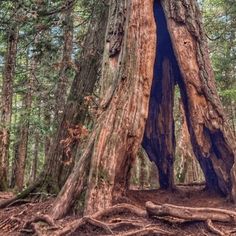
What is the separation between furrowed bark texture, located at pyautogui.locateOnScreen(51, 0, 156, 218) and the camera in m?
5.21

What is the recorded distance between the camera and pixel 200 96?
19.6 feet

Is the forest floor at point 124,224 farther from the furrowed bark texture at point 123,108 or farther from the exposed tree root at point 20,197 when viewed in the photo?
the exposed tree root at point 20,197

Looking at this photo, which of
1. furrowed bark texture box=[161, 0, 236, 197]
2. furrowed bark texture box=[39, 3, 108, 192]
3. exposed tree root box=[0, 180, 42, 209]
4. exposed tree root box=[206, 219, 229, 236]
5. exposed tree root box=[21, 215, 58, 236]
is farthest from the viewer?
furrowed bark texture box=[39, 3, 108, 192]

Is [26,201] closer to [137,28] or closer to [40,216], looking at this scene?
[40,216]

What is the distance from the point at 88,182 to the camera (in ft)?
17.0

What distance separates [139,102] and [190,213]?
6.11 feet

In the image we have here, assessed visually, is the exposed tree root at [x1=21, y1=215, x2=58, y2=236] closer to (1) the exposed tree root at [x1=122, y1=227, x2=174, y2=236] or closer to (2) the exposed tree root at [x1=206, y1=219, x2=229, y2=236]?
(1) the exposed tree root at [x1=122, y1=227, x2=174, y2=236]

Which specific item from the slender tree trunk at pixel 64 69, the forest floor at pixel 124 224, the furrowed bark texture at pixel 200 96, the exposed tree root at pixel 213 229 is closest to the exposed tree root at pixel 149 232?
the forest floor at pixel 124 224

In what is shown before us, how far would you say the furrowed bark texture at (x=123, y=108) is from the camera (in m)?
5.22

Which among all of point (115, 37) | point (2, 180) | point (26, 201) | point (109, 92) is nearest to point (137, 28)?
point (115, 37)

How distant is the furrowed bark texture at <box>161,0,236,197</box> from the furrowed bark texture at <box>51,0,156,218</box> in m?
0.45

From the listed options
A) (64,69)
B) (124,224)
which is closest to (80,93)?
(64,69)

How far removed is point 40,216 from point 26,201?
2.04 meters

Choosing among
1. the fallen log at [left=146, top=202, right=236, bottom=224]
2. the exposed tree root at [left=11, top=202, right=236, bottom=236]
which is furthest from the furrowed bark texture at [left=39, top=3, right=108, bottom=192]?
the fallen log at [left=146, top=202, right=236, bottom=224]
